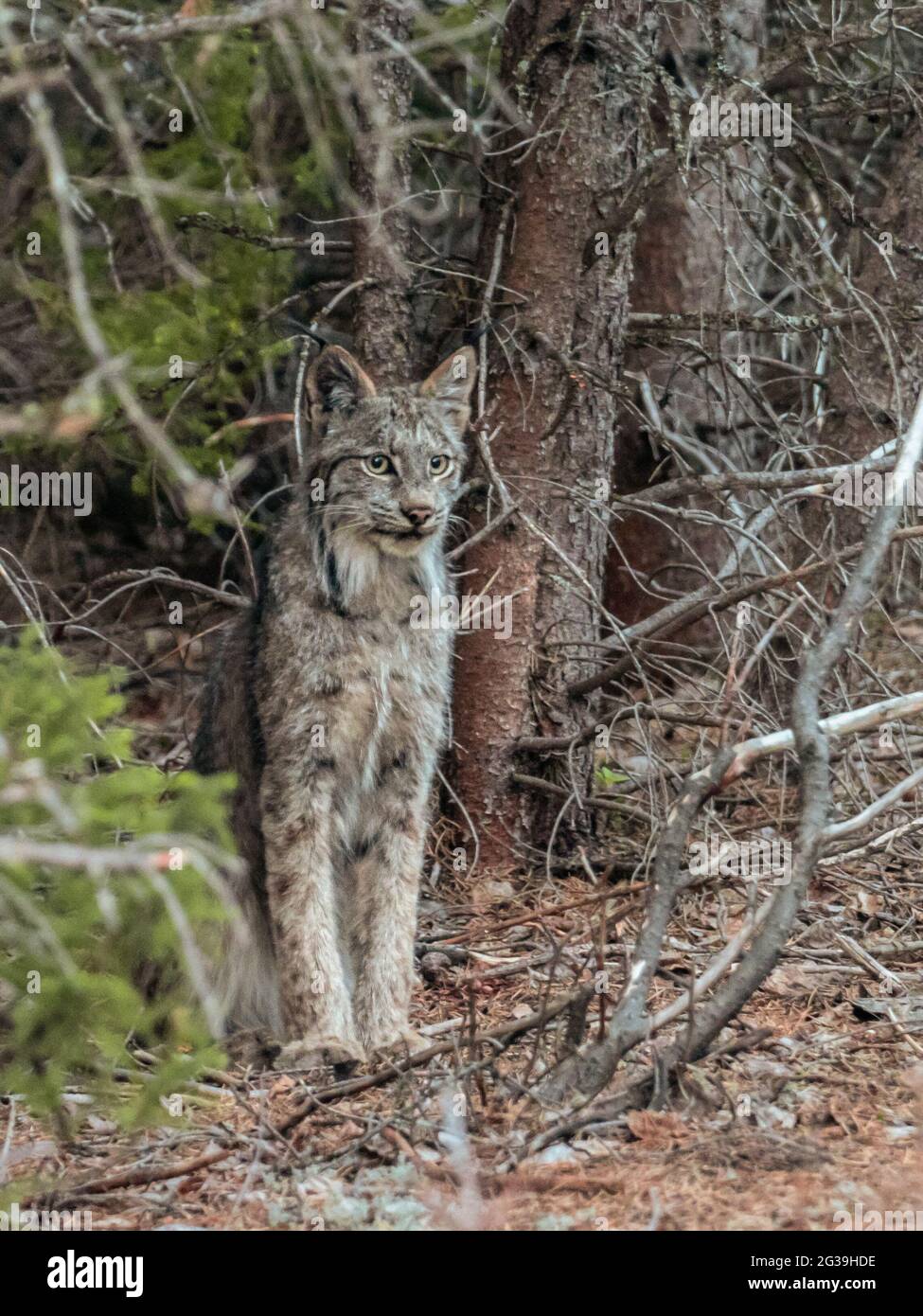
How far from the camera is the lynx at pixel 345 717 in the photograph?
16.6 ft

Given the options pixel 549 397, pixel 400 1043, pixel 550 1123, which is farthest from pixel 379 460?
pixel 550 1123

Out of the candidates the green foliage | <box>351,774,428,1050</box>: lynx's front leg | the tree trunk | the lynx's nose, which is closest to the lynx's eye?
the lynx's nose

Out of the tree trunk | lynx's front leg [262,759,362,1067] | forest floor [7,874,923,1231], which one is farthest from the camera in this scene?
the tree trunk

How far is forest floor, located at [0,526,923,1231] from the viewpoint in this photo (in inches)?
140

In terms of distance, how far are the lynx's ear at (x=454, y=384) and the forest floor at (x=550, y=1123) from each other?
172 cm

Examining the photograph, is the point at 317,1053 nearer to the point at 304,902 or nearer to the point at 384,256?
the point at 304,902

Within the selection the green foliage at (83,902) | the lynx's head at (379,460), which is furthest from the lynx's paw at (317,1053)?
the lynx's head at (379,460)

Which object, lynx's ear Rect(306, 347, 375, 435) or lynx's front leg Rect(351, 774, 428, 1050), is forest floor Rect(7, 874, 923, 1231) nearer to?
lynx's front leg Rect(351, 774, 428, 1050)

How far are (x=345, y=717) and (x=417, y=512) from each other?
70 cm

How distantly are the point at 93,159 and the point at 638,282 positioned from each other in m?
2.86

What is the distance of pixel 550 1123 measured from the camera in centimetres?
383

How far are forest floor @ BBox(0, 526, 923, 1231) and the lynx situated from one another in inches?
14.8

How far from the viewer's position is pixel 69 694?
344 centimetres
